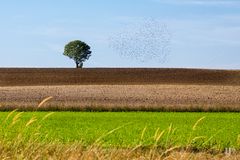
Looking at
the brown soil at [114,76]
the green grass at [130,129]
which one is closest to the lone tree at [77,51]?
the brown soil at [114,76]

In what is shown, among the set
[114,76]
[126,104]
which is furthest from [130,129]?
[114,76]

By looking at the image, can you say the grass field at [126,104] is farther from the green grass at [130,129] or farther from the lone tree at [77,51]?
the lone tree at [77,51]

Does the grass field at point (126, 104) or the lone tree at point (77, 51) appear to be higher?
the lone tree at point (77, 51)

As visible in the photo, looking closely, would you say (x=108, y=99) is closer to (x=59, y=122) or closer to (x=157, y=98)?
(x=157, y=98)

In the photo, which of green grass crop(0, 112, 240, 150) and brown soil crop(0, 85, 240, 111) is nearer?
green grass crop(0, 112, 240, 150)

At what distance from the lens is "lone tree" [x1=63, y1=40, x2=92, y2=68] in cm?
9081

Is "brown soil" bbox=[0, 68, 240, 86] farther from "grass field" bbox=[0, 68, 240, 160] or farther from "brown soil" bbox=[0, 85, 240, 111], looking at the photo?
"brown soil" bbox=[0, 85, 240, 111]

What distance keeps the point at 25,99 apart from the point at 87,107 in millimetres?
8162

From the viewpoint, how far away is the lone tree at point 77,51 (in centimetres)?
9081

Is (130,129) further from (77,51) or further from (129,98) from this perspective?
(77,51)

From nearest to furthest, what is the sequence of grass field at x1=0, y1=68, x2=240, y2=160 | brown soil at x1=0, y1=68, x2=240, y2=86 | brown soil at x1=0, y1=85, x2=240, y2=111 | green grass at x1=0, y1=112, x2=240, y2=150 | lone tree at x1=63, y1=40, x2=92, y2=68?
green grass at x1=0, y1=112, x2=240, y2=150 < grass field at x1=0, y1=68, x2=240, y2=160 < brown soil at x1=0, y1=85, x2=240, y2=111 < brown soil at x1=0, y1=68, x2=240, y2=86 < lone tree at x1=63, y1=40, x2=92, y2=68

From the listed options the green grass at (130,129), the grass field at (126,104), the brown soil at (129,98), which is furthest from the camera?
the brown soil at (129,98)

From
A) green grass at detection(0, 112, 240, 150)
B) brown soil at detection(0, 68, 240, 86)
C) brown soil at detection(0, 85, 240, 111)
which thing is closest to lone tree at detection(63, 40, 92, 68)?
brown soil at detection(0, 68, 240, 86)

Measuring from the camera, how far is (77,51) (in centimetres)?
9162
